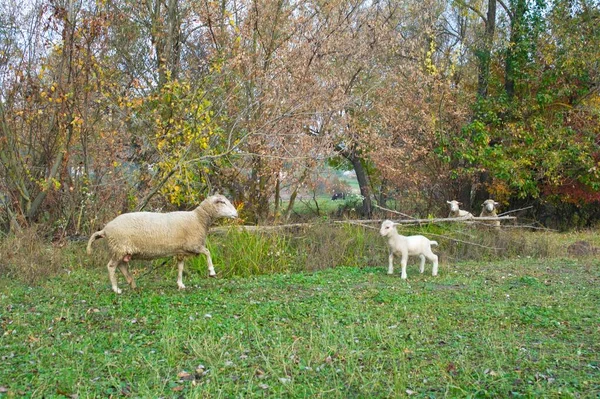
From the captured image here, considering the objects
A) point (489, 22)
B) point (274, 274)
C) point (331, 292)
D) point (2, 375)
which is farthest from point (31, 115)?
point (489, 22)

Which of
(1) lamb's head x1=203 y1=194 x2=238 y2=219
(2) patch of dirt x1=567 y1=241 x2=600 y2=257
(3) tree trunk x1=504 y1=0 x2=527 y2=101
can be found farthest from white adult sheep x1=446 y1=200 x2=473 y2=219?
(1) lamb's head x1=203 y1=194 x2=238 y2=219

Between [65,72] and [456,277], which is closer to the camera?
[456,277]

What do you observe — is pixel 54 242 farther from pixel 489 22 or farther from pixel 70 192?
pixel 489 22

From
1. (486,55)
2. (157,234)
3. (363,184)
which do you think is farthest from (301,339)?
(486,55)

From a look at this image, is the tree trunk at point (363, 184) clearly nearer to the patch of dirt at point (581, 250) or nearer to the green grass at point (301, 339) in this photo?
the patch of dirt at point (581, 250)

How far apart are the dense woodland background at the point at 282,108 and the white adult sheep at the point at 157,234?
6.24 feet

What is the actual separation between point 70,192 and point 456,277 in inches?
287

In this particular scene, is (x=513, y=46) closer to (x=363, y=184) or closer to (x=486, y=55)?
(x=486, y=55)

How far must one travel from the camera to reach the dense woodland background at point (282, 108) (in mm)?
11711

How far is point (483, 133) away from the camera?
1833 cm

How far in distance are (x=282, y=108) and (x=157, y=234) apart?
6263mm

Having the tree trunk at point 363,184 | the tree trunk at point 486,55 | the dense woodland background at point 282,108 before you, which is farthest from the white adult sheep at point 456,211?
the tree trunk at point 486,55

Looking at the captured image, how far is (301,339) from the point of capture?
6035 millimetres

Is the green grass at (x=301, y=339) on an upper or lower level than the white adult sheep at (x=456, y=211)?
lower
